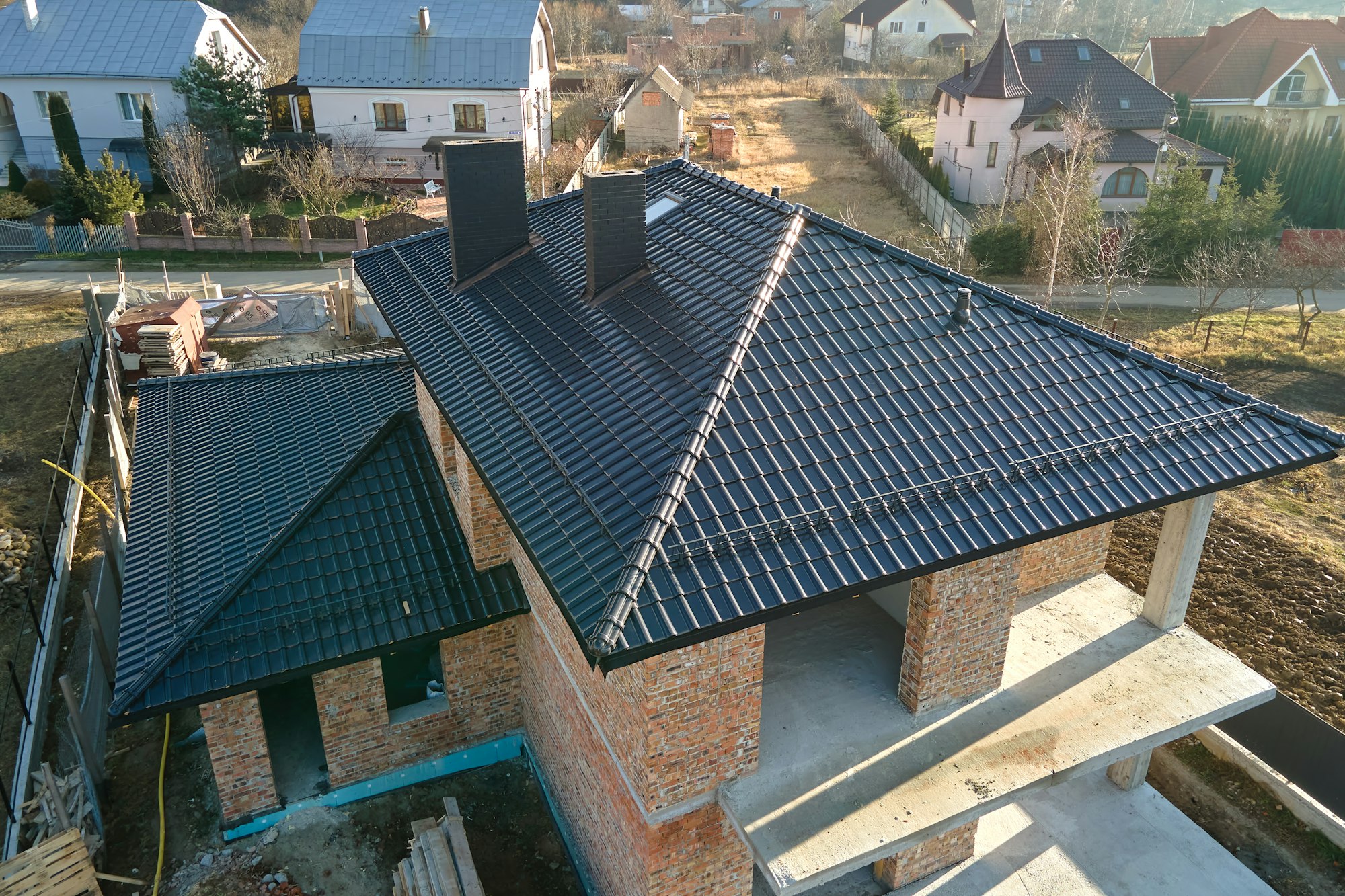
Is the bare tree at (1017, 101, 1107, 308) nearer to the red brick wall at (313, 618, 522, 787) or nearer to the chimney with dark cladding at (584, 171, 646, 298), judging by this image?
the chimney with dark cladding at (584, 171, 646, 298)

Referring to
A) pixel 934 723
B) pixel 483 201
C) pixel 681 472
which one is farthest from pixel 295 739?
pixel 934 723

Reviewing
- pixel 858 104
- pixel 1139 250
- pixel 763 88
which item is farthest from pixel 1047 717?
pixel 763 88

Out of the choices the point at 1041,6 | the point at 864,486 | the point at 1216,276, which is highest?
the point at 1041,6

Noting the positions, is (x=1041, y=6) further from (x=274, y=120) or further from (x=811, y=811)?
(x=811, y=811)

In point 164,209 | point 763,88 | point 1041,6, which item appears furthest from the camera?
point 1041,6

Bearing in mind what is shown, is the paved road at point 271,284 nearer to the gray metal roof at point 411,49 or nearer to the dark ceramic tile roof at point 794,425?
the gray metal roof at point 411,49

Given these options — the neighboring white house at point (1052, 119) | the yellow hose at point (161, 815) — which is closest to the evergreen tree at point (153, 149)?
the yellow hose at point (161, 815)

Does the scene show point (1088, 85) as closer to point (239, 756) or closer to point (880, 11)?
point (239, 756)
